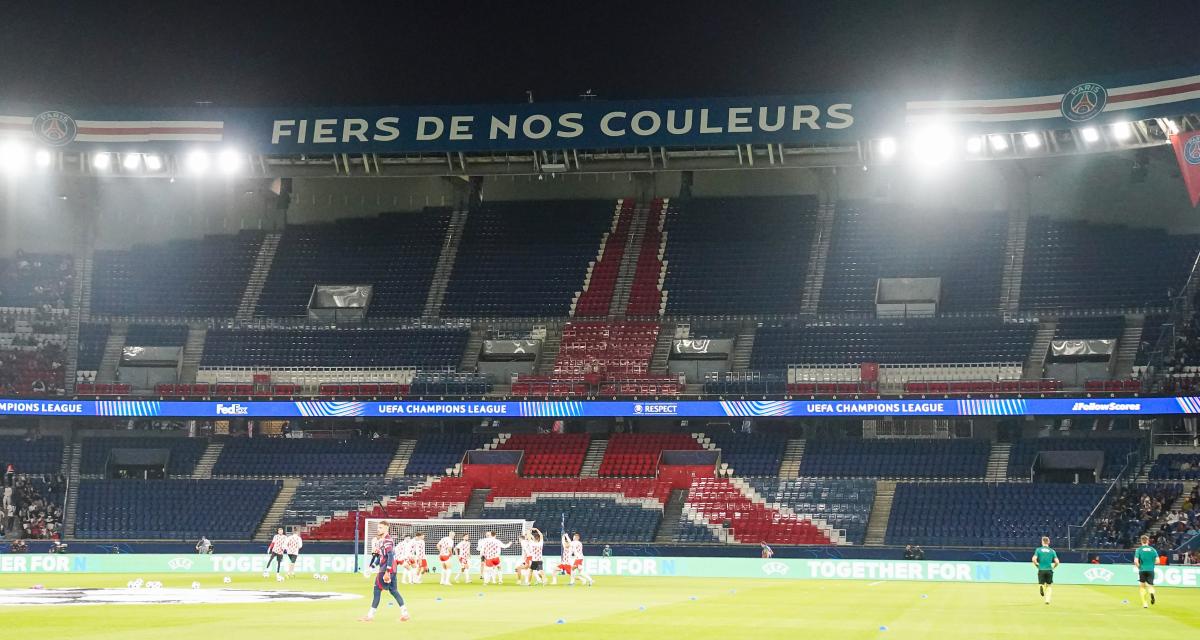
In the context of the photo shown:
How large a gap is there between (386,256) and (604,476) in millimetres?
19682

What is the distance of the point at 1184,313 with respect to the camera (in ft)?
197

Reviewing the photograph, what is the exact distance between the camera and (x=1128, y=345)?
6081cm

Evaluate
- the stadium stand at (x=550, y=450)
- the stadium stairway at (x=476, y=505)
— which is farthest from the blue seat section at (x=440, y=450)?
the stadium stairway at (x=476, y=505)

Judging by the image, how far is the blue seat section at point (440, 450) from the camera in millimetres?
64875

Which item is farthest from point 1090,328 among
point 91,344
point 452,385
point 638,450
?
point 91,344

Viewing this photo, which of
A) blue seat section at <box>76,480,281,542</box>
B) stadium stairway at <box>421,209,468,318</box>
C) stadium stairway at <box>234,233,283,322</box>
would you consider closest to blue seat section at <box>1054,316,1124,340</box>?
stadium stairway at <box>421,209,468,318</box>

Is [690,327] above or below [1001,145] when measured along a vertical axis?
A: below

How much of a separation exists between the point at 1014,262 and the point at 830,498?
1669 cm

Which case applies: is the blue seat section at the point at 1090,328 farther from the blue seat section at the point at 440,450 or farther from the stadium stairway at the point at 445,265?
the stadium stairway at the point at 445,265

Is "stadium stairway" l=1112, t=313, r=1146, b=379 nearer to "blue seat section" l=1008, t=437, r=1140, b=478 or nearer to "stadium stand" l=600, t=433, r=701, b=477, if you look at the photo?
"blue seat section" l=1008, t=437, r=1140, b=478

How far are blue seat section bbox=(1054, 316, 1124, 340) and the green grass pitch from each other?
18.8 m

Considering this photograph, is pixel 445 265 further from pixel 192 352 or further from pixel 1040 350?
pixel 1040 350

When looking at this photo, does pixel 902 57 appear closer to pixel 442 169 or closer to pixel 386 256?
pixel 442 169

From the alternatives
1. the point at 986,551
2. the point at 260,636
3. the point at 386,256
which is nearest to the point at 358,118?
the point at 386,256
